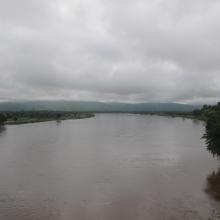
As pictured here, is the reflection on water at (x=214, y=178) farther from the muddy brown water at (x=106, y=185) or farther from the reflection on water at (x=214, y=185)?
the muddy brown water at (x=106, y=185)

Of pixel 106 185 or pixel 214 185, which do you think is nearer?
pixel 214 185

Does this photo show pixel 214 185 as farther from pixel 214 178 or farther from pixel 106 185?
pixel 106 185

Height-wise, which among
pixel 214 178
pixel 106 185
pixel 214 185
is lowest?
pixel 106 185

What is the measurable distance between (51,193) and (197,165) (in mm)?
19640

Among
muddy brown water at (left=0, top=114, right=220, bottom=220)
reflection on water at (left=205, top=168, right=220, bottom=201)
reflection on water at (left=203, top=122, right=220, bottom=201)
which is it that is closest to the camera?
muddy brown water at (left=0, top=114, right=220, bottom=220)

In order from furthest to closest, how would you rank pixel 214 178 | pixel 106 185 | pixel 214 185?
1. pixel 214 178
2. pixel 106 185
3. pixel 214 185

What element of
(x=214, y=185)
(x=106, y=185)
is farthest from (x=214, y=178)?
(x=106, y=185)

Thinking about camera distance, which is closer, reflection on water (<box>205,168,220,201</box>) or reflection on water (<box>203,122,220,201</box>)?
reflection on water (<box>205,168,220,201</box>)

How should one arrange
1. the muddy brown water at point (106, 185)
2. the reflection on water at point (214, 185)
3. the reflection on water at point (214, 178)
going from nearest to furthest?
the muddy brown water at point (106, 185) < the reflection on water at point (214, 185) < the reflection on water at point (214, 178)

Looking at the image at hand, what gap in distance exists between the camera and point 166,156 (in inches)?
1658

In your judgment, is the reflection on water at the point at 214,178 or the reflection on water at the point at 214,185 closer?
the reflection on water at the point at 214,185

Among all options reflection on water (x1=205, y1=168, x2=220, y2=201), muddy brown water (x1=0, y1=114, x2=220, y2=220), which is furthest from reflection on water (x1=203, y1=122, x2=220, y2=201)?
muddy brown water (x1=0, y1=114, x2=220, y2=220)

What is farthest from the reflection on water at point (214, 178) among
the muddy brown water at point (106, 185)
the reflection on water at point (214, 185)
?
the muddy brown water at point (106, 185)

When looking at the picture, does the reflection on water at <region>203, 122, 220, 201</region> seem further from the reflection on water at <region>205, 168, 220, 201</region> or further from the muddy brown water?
the muddy brown water
